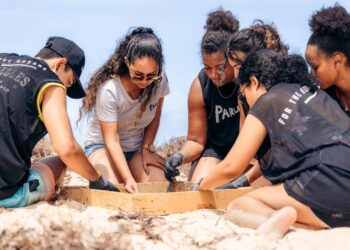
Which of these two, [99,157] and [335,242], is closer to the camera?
[335,242]

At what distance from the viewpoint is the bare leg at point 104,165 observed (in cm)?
498

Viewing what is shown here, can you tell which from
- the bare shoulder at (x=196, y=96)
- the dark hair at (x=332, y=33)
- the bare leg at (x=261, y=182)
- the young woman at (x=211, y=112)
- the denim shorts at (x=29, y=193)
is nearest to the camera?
the denim shorts at (x=29, y=193)

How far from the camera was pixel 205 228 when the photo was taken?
142 inches

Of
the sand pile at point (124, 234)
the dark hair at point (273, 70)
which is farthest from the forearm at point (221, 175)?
the dark hair at point (273, 70)

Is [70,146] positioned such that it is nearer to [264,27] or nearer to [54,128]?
[54,128]

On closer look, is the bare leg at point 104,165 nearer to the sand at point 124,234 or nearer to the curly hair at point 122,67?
the curly hair at point 122,67

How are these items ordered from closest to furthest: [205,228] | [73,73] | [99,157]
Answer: [205,228] → [73,73] → [99,157]

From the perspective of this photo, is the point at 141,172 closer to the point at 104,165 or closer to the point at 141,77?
the point at 104,165

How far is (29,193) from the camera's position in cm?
392

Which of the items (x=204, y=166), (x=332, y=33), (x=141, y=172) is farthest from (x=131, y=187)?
(x=332, y=33)

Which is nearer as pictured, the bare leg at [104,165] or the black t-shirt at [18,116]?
the black t-shirt at [18,116]

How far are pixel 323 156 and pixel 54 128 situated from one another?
4.95 ft

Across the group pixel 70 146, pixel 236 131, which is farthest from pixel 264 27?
pixel 70 146

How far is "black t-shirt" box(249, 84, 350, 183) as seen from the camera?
3488mm
